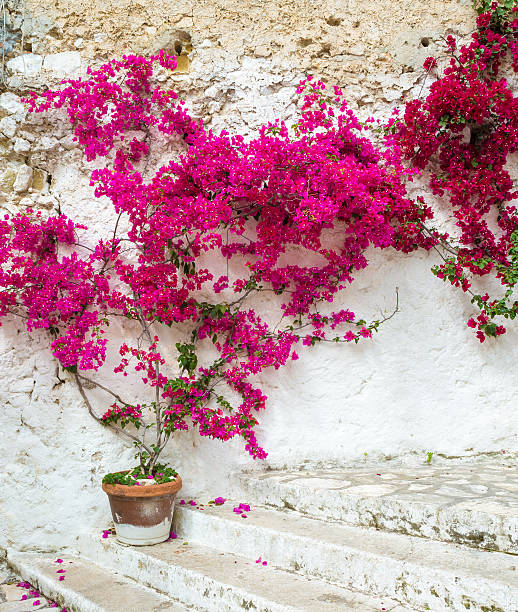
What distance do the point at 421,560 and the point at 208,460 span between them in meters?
1.60

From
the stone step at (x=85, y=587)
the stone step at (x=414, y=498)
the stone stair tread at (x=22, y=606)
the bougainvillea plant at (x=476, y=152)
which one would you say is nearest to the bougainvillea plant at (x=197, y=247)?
the bougainvillea plant at (x=476, y=152)

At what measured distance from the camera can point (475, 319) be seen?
12.9 feet

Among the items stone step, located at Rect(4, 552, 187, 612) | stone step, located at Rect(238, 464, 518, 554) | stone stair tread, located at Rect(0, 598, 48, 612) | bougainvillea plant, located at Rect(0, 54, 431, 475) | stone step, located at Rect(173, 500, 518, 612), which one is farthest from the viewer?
bougainvillea plant, located at Rect(0, 54, 431, 475)

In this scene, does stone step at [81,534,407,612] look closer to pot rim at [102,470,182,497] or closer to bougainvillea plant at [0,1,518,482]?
pot rim at [102,470,182,497]

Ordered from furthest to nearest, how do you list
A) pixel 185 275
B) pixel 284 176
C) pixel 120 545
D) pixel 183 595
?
pixel 185 275
pixel 284 176
pixel 120 545
pixel 183 595

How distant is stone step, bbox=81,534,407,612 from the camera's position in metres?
2.12

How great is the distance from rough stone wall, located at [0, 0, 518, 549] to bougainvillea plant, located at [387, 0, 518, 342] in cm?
17

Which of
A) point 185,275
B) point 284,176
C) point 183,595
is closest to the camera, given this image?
point 183,595

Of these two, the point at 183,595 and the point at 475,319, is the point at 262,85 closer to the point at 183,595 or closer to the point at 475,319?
the point at 475,319

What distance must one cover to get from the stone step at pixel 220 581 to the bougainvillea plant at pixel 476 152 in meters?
2.23

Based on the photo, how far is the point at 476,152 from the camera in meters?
3.97

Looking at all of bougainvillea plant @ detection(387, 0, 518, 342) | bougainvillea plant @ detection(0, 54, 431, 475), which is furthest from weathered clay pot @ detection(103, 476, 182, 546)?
bougainvillea plant @ detection(387, 0, 518, 342)

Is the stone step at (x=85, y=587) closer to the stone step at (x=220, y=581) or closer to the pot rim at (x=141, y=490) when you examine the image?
the stone step at (x=220, y=581)

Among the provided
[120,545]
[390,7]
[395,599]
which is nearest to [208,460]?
[120,545]
